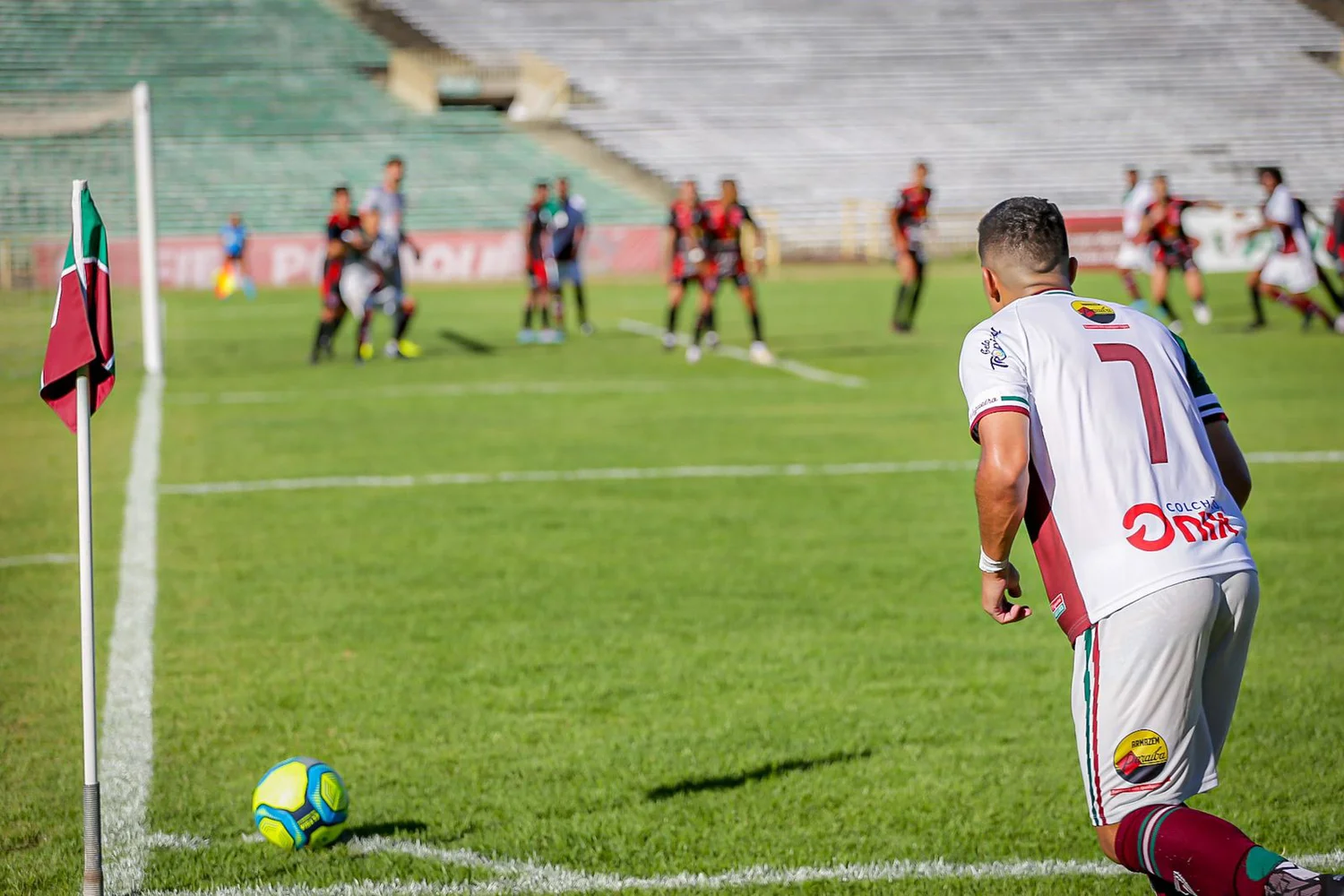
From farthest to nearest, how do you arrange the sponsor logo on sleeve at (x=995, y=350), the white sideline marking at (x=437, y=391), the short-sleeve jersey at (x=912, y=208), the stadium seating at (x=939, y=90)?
the stadium seating at (x=939, y=90), the short-sleeve jersey at (x=912, y=208), the white sideline marking at (x=437, y=391), the sponsor logo on sleeve at (x=995, y=350)

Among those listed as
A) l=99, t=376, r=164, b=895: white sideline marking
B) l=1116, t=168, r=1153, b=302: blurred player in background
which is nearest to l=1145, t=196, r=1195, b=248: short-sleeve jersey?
l=1116, t=168, r=1153, b=302: blurred player in background

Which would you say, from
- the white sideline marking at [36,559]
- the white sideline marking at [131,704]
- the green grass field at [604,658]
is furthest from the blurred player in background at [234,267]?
the white sideline marking at [36,559]

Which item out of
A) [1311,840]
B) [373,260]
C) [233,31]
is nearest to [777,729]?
[1311,840]

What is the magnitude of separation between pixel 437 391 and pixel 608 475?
228 inches

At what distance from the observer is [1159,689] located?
333 centimetres

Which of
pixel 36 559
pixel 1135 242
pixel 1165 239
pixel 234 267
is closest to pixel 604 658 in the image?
pixel 36 559

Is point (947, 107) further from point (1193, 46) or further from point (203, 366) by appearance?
point (203, 366)

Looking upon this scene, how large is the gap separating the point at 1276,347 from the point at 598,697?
16652mm

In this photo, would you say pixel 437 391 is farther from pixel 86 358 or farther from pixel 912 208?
pixel 86 358

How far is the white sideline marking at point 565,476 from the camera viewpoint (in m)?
11.0

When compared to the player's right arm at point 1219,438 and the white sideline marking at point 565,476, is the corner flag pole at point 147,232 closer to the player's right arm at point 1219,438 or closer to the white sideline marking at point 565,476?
the white sideline marking at point 565,476

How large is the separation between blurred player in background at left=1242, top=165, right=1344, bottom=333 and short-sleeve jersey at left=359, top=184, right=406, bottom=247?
12.2 meters

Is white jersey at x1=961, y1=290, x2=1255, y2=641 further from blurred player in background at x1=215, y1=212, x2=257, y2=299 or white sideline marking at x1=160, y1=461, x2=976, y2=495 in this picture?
blurred player in background at x1=215, y1=212, x2=257, y2=299

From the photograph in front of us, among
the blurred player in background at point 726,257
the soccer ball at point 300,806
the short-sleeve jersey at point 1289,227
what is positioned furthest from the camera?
the short-sleeve jersey at point 1289,227
